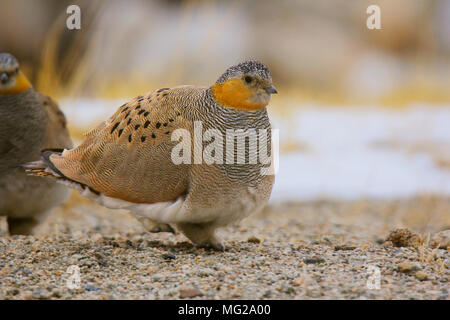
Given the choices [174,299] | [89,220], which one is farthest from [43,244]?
[89,220]

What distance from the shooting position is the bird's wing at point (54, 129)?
529 centimetres

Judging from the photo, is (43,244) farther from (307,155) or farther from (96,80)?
(96,80)

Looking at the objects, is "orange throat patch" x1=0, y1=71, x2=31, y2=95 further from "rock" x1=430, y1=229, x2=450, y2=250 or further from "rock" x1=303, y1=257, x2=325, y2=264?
"rock" x1=430, y1=229, x2=450, y2=250

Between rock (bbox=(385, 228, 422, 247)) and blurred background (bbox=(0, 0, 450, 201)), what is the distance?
114 inches

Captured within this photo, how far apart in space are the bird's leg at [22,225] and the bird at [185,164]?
5.49 feet

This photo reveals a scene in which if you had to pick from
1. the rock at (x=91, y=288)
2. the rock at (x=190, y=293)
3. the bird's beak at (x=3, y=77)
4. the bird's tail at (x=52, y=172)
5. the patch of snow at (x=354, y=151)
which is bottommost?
the patch of snow at (x=354, y=151)

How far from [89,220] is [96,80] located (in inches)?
188

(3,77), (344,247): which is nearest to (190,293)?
(344,247)

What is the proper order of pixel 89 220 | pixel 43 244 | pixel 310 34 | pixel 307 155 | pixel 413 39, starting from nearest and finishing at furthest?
pixel 43 244 → pixel 89 220 → pixel 307 155 → pixel 310 34 → pixel 413 39

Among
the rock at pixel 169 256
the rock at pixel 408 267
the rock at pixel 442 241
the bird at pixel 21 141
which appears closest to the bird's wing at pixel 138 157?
the rock at pixel 169 256

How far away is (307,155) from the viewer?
8648 mm

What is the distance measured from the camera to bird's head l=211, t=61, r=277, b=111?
151 inches

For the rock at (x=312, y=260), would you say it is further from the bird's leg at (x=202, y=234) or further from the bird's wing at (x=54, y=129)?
the bird's wing at (x=54, y=129)

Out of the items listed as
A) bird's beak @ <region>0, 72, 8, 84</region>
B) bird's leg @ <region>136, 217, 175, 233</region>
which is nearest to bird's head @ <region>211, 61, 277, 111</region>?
bird's leg @ <region>136, 217, 175, 233</region>
